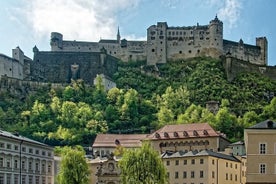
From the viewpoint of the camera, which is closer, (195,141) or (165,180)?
(165,180)

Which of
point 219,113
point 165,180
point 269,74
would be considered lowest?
point 165,180

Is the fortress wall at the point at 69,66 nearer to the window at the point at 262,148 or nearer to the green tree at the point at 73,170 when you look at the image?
the green tree at the point at 73,170

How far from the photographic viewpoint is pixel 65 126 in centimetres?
11894

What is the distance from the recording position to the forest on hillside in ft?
373

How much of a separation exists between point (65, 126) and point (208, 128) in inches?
1311

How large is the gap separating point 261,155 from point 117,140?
173 ft

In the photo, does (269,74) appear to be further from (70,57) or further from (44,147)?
(44,147)

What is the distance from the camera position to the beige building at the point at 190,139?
9444 centimetres

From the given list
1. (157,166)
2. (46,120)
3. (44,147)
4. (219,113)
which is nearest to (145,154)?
(157,166)

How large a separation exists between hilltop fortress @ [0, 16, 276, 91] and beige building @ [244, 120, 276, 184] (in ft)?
282

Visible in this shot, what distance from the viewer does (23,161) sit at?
230 ft

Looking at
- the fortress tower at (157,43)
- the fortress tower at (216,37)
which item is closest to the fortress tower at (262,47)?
the fortress tower at (216,37)

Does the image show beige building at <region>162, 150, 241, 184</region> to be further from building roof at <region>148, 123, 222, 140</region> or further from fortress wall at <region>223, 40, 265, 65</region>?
fortress wall at <region>223, 40, 265, 65</region>

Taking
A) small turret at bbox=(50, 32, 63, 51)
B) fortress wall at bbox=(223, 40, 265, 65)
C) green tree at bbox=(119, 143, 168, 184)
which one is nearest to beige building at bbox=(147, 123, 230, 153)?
green tree at bbox=(119, 143, 168, 184)
